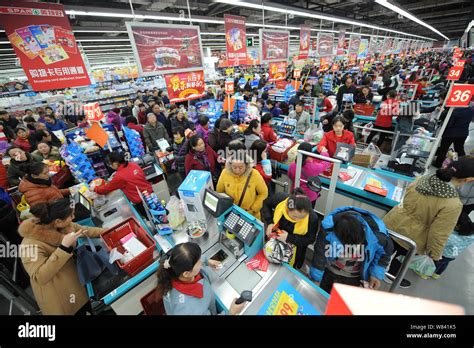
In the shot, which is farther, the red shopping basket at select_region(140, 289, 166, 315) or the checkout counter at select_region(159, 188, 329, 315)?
the red shopping basket at select_region(140, 289, 166, 315)

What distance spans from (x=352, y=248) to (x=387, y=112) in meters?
5.25

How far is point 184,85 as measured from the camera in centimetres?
546

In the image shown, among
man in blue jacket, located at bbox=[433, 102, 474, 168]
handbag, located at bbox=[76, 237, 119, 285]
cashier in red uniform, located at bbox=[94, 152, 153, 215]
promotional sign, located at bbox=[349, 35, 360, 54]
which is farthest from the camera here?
promotional sign, located at bbox=[349, 35, 360, 54]

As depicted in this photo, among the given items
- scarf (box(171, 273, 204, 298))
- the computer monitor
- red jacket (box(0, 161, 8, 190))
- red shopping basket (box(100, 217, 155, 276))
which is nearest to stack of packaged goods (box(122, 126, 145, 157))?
red jacket (box(0, 161, 8, 190))

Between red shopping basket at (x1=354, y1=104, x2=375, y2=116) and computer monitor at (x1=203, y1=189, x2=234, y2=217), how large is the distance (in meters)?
7.50

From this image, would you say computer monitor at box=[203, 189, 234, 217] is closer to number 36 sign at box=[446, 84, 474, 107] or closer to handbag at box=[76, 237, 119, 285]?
handbag at box=[76, 237, 119, 285]

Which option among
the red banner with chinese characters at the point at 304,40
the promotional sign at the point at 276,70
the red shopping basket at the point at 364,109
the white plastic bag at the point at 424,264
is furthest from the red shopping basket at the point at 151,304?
the red banner with chinese characters at the point at 304,40

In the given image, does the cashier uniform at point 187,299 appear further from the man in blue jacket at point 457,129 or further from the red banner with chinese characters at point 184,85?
the man in blue jacket at point 457,129

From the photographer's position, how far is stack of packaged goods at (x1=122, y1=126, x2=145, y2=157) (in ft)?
17.7

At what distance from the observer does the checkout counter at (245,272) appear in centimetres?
172

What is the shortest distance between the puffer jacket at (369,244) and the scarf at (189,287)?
126cm

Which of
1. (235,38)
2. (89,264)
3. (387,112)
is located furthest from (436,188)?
(235,38)
